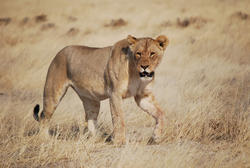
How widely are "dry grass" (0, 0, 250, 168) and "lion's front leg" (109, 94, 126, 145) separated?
0.17 m

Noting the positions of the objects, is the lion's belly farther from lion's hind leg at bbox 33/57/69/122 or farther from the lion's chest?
the lion's chest

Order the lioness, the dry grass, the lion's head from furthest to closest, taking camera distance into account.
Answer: the lioness < the lion's head < the dry grass

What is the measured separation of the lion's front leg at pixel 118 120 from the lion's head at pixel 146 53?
50 cm

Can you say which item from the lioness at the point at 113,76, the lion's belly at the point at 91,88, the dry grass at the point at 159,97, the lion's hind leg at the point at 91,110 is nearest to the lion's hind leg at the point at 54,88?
the lioness at the point at 113,76

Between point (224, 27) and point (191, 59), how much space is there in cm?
491

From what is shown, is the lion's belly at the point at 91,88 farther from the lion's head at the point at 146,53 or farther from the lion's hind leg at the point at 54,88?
the lion's head at the point at 146,53

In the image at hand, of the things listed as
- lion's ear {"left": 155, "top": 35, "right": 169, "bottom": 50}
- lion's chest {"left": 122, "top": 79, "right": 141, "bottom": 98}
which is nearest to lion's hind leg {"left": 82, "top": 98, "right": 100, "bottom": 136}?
lion's chest {"left": 122, "top": 79, "right": 141, "bottom": 98}

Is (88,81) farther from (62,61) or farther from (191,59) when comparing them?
(191,59)

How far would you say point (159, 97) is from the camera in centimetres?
755

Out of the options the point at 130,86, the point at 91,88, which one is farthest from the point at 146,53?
the point at 91,88

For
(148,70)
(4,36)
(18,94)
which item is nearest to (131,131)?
(148,70)

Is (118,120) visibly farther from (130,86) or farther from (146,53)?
(146,53)

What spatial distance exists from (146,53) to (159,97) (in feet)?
9.39

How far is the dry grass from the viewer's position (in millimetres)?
4156
